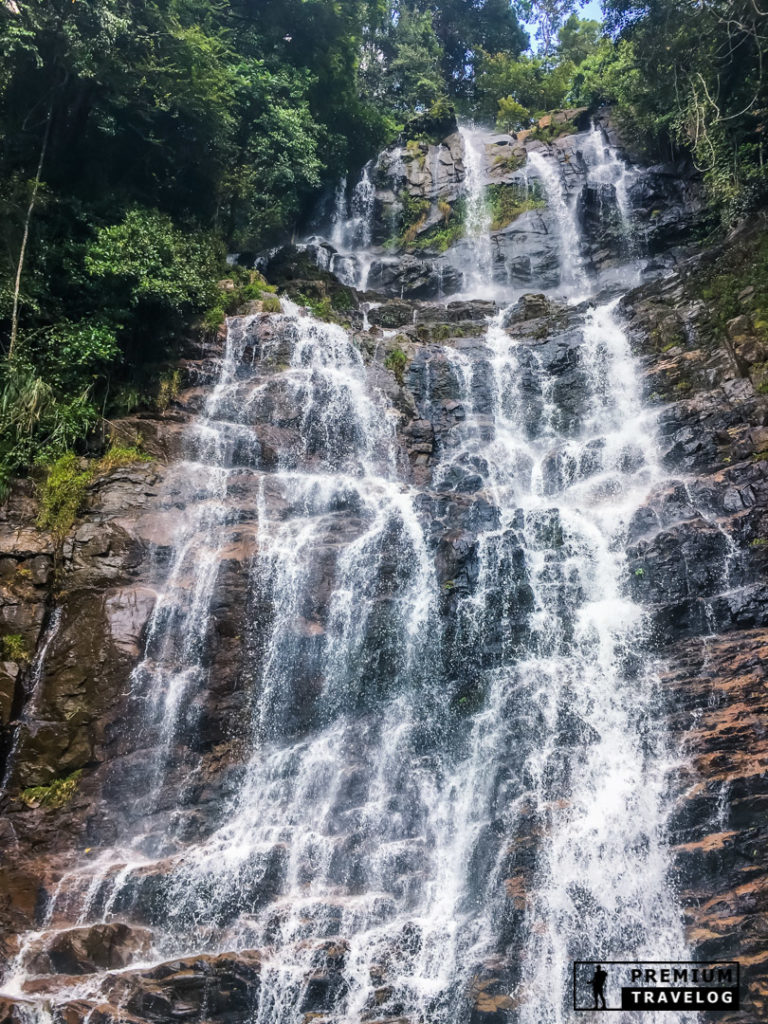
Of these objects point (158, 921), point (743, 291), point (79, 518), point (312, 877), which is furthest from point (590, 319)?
point (158, 921)

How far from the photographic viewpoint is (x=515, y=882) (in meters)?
8.34

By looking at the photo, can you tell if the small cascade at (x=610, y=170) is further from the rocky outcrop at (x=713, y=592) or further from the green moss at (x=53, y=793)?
the green moss at (x=53, y=793)

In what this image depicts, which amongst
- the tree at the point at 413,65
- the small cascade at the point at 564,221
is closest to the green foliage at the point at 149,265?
the small cascade at the point at 564,221

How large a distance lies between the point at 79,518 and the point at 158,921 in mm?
6418

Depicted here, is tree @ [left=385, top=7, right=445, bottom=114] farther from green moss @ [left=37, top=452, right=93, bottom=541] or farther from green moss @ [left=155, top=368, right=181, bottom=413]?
green moss @ [left=37, top=452, right=93, bottom=541]

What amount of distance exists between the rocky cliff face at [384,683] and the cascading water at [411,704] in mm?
43

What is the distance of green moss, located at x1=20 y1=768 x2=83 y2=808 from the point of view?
9430mm

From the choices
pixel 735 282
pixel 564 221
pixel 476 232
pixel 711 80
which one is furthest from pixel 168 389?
pixel 711 80

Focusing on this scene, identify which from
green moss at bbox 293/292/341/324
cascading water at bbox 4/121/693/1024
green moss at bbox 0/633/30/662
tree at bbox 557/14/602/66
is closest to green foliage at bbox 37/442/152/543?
cascading water at bbox 4/121/693/1024

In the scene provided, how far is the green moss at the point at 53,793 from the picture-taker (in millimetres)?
9430

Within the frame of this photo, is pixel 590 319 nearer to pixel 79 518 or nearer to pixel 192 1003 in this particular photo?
pixel 79 518

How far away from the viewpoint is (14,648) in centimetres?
1022

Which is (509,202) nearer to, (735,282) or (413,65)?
(735,282)

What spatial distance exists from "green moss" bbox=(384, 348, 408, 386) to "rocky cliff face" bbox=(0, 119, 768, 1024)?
0.22 metres
